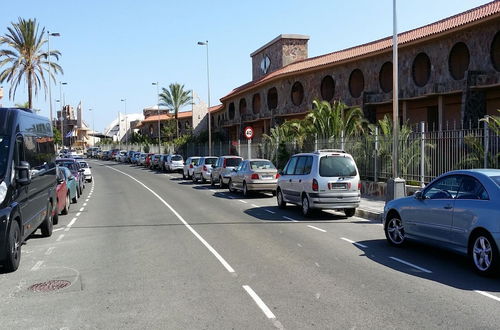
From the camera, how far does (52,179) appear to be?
40.1 ft

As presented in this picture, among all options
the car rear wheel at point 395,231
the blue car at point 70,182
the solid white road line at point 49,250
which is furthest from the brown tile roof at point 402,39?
the solid white road line at point 49,250

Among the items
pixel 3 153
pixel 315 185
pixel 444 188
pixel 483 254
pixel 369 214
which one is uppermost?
pixel 3 153

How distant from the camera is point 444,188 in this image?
875 centimetres

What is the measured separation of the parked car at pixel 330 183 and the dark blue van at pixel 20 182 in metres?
6.94

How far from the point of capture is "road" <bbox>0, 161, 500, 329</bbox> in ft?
18.5

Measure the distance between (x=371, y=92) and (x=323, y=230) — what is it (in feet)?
74.3

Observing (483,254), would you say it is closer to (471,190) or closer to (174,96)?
(471,190)

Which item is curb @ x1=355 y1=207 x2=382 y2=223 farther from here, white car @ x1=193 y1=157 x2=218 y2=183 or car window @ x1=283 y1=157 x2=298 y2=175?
white car @ x1=193 y1=157 x2=218 y2=183

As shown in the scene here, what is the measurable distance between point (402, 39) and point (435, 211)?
25206 millimetres

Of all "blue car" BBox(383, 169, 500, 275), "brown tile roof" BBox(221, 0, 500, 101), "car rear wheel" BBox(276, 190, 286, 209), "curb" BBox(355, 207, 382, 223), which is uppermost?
"brown tile roof" BBox(221, 0, 500, 101)

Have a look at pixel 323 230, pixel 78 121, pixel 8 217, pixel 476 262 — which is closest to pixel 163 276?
pixel 8 217

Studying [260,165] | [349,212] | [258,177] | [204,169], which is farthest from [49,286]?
[204,169]

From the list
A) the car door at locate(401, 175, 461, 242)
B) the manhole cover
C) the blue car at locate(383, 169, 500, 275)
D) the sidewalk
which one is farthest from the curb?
the manhole cover

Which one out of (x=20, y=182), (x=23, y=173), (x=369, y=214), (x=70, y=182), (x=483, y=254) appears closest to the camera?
(x=483, y=254)
